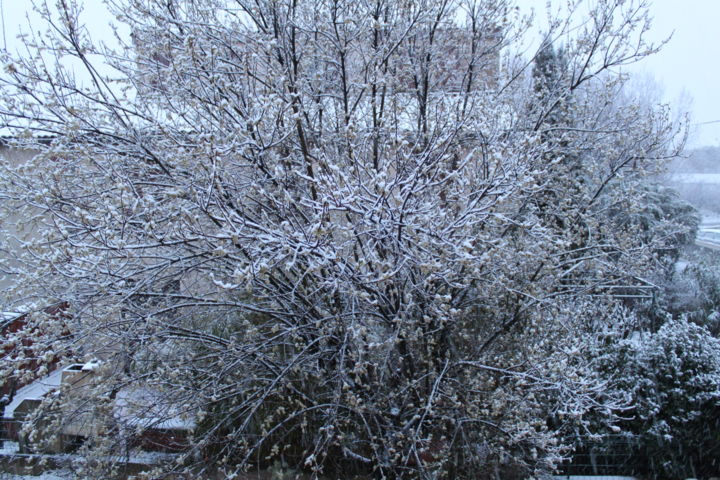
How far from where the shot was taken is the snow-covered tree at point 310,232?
3.59 meters

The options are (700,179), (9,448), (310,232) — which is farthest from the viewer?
(700,179)

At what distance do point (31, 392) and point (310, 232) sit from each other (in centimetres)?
618

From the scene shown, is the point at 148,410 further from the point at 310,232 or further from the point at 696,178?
the point at 696,178

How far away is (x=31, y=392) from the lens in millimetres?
7051

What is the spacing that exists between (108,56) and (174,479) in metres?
4.01

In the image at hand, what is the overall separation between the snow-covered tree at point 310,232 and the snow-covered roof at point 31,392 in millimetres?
2057

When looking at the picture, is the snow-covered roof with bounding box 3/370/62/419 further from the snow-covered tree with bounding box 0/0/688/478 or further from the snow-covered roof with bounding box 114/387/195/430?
the snow-covered tree with bounding box 0/0/688/478

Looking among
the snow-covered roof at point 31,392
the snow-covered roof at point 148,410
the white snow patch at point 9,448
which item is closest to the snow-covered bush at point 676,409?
the snow-covered roof at point 148,410

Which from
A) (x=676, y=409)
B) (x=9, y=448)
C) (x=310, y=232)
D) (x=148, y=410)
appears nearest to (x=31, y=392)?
(x=9, y=448)

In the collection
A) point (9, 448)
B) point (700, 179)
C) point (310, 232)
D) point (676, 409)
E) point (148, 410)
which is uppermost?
point (310, 232)

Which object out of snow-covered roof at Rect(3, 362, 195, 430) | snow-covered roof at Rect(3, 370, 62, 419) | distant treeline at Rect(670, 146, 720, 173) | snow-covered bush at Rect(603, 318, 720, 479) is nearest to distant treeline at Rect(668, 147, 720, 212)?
distant treeline at Rect(670, 146, 720, 173)

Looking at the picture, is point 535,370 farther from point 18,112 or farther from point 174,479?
point 18,112

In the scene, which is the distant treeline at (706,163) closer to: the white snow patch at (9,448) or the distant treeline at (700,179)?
the distant treeline at (700,179)

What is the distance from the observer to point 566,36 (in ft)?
18.4
